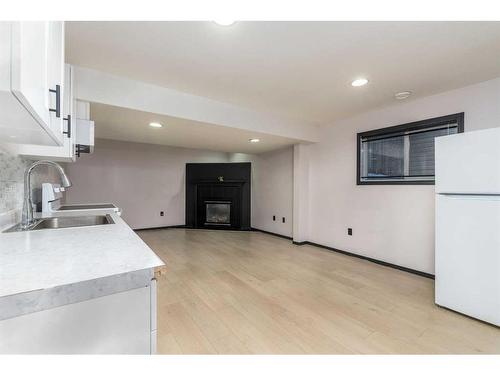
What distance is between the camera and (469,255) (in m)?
1.79

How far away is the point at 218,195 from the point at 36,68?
495 centimetres

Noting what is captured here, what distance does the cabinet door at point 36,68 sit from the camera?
532 millimetres

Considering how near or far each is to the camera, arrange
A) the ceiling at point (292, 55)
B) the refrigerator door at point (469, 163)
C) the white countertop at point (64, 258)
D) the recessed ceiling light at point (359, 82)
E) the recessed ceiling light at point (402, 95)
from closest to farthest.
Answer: the white countertop at point (64, 258) → the ceiling at point (292, 55) → the refrigerator door at point (469, 163) → the recessed ceiling light at point (359, 82) → the recessed ceiling light at point (402, 95)

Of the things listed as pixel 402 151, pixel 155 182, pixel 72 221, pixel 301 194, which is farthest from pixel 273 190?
pixel 72 221

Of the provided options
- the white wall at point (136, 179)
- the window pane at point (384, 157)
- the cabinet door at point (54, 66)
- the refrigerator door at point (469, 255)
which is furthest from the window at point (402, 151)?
the white wall at point (136, 179)

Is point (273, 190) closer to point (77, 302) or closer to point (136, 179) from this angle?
point (136, 179)

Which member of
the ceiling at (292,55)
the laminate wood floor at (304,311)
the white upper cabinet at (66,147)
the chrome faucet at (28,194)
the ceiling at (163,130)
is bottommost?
the laminate wood floor at (304,311)

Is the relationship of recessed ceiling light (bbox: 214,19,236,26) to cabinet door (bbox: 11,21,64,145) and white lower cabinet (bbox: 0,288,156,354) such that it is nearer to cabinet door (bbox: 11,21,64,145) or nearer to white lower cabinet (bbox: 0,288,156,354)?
cabinet door (bbox: 11,21,64,145)

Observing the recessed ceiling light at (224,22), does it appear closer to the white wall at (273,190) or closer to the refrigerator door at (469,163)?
the refrigerator door at (469,163)

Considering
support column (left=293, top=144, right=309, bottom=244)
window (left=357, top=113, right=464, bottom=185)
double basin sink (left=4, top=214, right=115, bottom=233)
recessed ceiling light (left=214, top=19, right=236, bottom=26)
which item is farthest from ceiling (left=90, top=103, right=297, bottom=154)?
recessed ceiling light (left=214, top=19, right=236, bottom=26)

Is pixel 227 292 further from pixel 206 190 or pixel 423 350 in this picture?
pixel 206 190

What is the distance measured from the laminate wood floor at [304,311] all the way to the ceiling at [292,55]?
6.96 feet

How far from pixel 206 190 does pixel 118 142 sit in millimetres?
2228
